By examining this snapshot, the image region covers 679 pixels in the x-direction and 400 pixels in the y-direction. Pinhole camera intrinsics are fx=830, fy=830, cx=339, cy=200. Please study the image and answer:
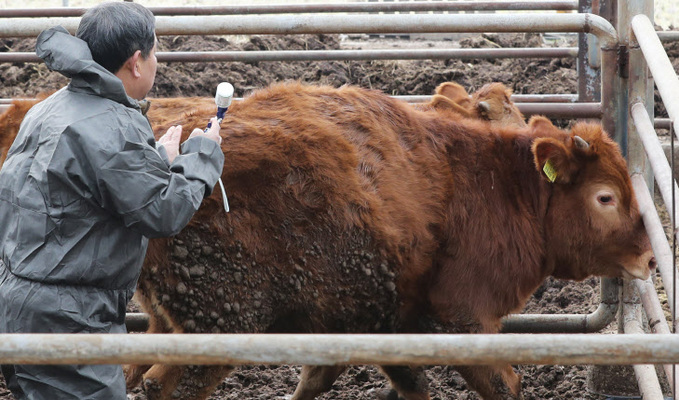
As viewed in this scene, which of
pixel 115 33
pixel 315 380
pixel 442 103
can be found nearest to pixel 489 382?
pixel 315 380

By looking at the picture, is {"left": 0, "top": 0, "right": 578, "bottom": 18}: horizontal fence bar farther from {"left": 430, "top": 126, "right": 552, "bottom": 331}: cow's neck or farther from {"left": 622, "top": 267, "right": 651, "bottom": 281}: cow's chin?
{"left": 622, "top": 267, "right": 651, "bottom": 281}: cow's chin

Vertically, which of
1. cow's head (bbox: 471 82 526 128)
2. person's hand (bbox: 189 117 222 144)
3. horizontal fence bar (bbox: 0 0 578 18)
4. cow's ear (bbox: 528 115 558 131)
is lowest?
cow's head (bbox: 471 82 526 128)

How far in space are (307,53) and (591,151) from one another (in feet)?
10.6

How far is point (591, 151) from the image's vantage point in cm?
448

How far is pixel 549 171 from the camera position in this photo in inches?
176

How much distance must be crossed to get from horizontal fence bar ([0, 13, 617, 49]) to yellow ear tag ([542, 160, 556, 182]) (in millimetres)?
696

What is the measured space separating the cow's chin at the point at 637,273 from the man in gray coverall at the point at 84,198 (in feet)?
8.69

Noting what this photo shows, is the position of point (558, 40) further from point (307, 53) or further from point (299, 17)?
point (299, 17)

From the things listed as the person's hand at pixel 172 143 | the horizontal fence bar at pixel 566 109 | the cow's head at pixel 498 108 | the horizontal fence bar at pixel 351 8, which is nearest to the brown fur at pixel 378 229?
the horizontal fence bar at pixel 566 109

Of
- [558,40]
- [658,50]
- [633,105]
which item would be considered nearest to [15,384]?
[658,50]

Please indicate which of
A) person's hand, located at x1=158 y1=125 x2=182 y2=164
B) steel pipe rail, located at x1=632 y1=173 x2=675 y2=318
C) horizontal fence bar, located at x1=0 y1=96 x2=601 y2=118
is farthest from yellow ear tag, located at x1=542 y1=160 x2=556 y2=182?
person's hand, located at x1=158 y1=125 x2=182 y2=164

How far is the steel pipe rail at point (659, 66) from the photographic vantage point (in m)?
3.13

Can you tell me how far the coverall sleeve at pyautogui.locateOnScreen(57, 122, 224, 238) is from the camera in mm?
2682

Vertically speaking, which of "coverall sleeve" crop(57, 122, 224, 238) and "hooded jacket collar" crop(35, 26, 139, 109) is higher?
"hooded jacket collar" crop(35, 26, 139, 109)
